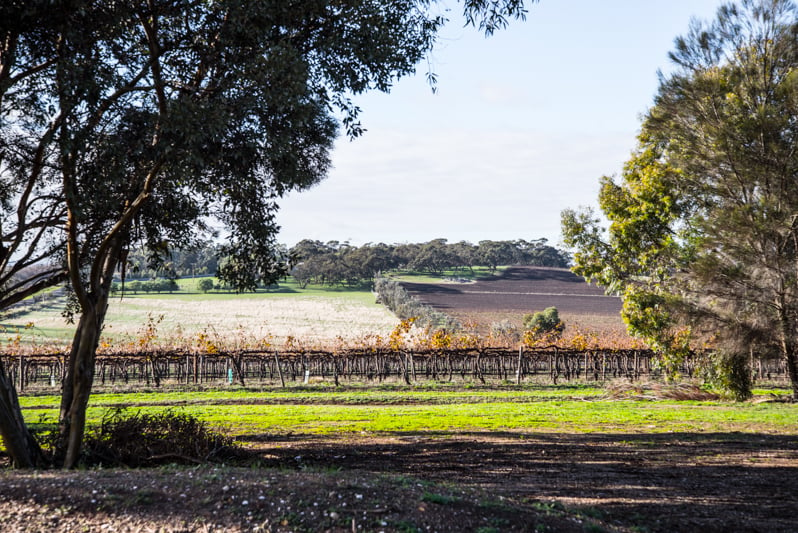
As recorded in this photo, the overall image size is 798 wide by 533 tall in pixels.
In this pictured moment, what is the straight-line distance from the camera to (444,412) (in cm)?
1745

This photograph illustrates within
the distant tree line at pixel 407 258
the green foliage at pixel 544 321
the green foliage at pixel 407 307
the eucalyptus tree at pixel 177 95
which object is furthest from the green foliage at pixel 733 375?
the distant tree line at pixel 407 258

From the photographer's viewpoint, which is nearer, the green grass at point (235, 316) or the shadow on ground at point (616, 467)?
the shadow on ground at point (616, 467)

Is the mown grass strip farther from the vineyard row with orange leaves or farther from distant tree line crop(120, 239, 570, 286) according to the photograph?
distant tree line crop(120, 239, 570, 286)

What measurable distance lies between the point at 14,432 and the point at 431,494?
5901 mm

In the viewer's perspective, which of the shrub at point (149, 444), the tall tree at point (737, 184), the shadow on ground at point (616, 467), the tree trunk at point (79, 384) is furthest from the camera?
the tall tree at point (737, 184)

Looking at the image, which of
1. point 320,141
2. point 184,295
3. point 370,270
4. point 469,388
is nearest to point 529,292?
point 370,270

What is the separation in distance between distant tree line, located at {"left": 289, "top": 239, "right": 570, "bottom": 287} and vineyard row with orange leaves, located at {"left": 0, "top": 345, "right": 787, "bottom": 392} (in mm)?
51551

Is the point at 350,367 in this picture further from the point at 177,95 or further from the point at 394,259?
the point at 394,259

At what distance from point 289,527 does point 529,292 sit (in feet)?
260

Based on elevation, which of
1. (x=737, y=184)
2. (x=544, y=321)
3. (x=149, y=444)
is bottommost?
(x=149, y=444)

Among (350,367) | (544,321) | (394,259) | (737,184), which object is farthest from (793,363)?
(394,259)

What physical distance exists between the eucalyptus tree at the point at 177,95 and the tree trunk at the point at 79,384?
0.06ft

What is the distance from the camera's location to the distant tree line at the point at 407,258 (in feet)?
317

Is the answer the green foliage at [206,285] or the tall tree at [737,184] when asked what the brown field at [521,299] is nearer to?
the green foliage at [206,285]
